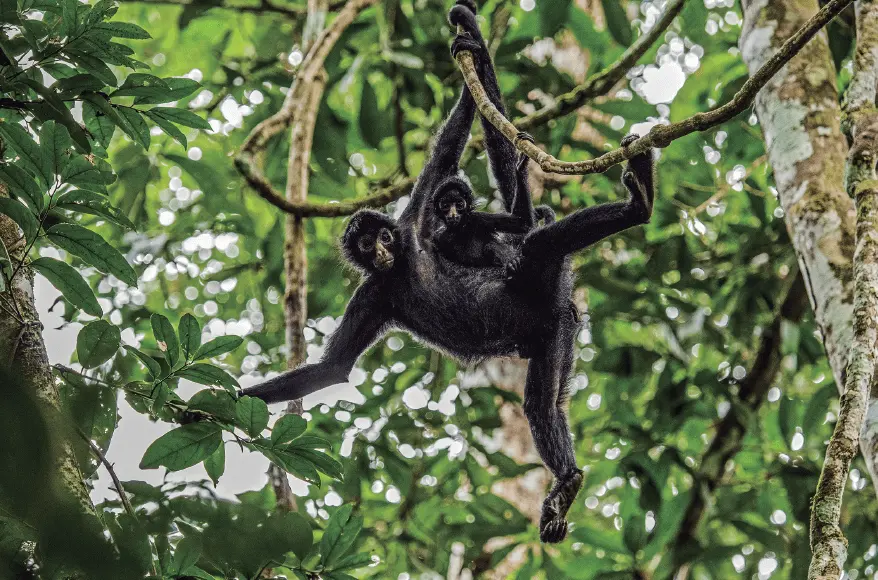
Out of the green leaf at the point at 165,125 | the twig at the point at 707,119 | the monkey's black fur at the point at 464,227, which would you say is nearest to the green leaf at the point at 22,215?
the green leaf at the point at 165,125

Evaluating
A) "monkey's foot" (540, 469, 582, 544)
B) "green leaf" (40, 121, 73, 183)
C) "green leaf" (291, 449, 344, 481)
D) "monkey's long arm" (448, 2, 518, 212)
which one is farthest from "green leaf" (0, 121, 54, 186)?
"monkey's foot" (540, 469, 582, 544)

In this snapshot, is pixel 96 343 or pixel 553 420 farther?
pixel 553 420

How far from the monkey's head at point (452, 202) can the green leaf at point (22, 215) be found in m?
2.78

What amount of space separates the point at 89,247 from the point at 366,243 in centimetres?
248

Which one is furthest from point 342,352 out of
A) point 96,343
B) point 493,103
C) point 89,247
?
point 96,343

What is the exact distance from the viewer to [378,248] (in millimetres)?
4602

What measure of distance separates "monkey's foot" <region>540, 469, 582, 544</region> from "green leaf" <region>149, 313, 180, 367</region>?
224cm

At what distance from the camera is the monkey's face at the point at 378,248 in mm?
4562

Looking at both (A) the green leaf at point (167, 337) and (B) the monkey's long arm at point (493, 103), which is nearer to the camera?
(A) the green leaf at point (167, 337)

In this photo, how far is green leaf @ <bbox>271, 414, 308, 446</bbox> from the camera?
7.55 feet

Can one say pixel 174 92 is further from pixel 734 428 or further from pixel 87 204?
pixel 734 428

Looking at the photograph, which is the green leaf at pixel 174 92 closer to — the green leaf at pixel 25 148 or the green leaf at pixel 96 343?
the green leaf at pixel 25 148

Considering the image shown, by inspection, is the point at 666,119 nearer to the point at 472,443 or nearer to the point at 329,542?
the point at 472,443

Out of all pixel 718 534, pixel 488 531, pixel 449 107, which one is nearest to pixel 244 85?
pixel 449 107
